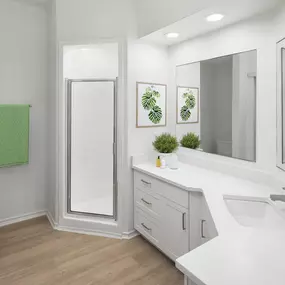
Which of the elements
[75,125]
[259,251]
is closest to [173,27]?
[75,125]

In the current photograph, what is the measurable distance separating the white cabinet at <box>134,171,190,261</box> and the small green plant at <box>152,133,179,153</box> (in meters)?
0.37

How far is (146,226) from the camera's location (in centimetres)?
263

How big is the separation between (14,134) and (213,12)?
2.54m

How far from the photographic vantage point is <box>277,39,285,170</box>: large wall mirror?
1819 mm

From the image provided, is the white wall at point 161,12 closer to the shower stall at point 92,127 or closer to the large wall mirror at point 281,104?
the large wall mirror at point 281,104

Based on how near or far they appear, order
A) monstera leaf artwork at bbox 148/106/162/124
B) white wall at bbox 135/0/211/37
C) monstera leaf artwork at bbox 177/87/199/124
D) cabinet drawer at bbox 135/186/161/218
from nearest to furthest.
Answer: white wall at bbox 135/0/211/37, cabinet drawer at bbox 135/186/161/218, monstera leaf artwork at bbox 177/87/199/124, monstera leaf artwork at bbox 148/106/162/124

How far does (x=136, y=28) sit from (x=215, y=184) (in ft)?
6.16

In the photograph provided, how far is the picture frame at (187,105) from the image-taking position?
9.34 feet

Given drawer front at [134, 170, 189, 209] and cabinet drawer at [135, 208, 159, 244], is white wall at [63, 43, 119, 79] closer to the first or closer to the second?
drawer front at [134, 170, 189, 209]

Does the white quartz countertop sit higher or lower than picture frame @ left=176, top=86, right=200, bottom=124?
lower

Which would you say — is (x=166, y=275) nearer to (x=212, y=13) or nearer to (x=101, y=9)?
(x=212, y=13)

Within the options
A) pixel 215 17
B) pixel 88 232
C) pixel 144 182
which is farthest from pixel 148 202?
pixel 215 17

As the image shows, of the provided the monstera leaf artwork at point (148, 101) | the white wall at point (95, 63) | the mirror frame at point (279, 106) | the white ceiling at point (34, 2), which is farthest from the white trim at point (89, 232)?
the white ceiling at point (34, 2)

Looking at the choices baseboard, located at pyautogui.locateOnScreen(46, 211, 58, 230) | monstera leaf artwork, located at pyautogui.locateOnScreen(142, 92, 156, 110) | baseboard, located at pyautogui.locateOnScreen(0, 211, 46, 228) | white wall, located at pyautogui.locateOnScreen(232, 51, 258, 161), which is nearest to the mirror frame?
white wall, located at pyautogui.locateOnScreen(232, 51, 258, 161)
